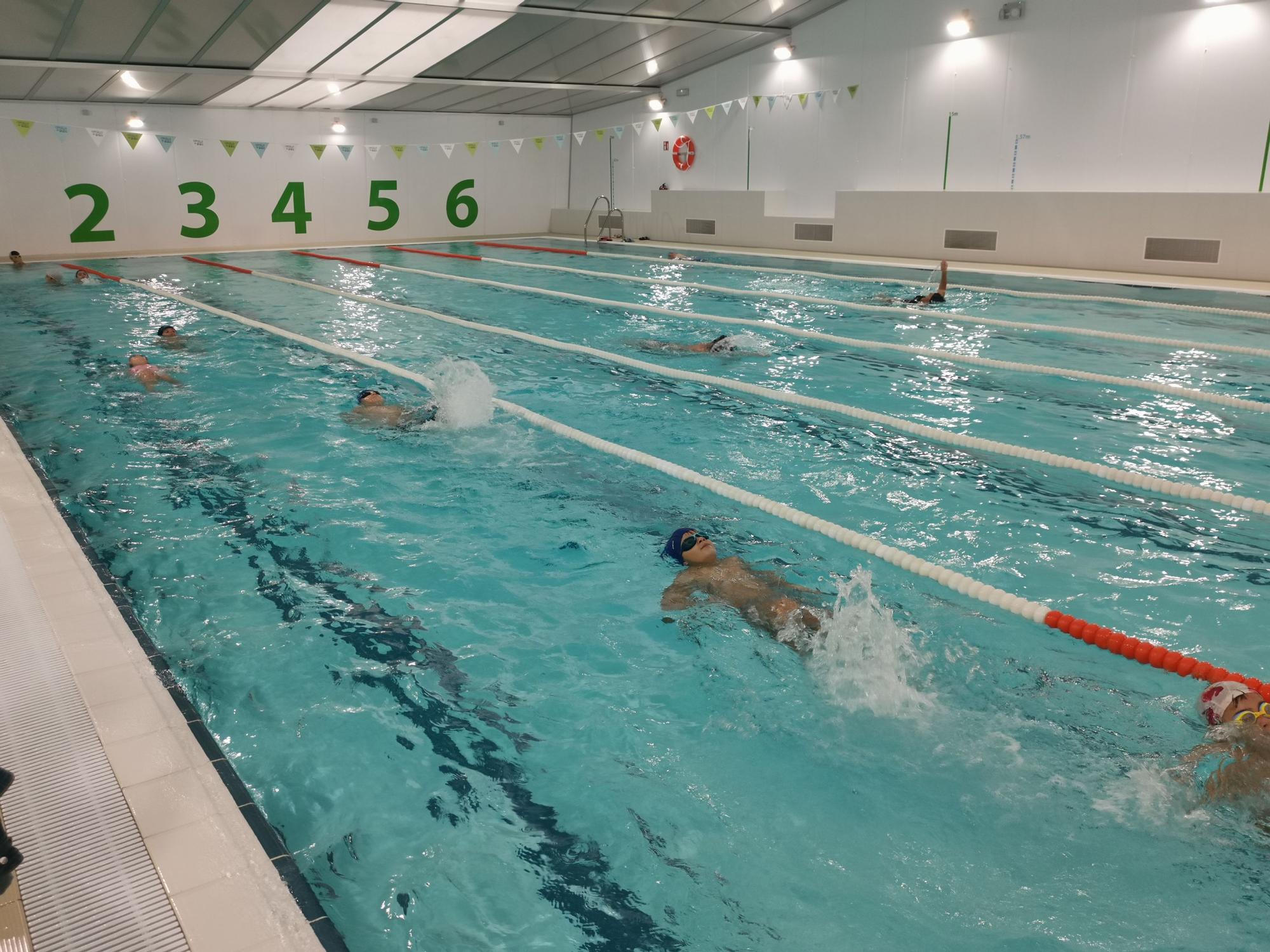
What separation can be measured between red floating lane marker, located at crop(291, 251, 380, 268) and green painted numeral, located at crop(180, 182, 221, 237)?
6.76ft

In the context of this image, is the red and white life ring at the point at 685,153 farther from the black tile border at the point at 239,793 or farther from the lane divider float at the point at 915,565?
the black tile border at the point at 239,793

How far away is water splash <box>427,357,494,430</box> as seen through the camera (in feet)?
19.5

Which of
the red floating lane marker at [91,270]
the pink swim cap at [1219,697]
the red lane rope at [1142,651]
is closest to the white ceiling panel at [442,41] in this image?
the red floating lane marker at [91,270]

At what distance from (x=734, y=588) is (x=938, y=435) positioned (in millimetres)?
2585

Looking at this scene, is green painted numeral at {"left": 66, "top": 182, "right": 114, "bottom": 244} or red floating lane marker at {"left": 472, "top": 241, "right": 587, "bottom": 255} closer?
green painted numeral at {"left": 66, "top": 182, "right": 114, "bottom": 244}

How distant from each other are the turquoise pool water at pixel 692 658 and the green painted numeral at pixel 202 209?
13.3 metres

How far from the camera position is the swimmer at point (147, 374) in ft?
23.0

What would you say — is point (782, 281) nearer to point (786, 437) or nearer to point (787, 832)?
point (786, 437)

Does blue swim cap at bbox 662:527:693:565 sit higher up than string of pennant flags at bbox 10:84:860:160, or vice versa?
string of pennant flags at bbox 10:84:860:160

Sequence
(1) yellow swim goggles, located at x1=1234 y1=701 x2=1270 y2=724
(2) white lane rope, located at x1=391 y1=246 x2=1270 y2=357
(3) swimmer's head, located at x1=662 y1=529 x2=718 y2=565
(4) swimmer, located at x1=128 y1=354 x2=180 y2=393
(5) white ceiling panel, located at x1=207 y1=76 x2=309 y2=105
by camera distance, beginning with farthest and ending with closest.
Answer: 1. (5) white ceiling panel, located at x1=207 y1=76 x2=309 y2=105
2. (2) white lane rope, located at x1=391 y1=246 x2=1270 y2=357
3. (4) swimmer, located at x1=128 y1=354 x2=180 y2=393
4. (3) swimmer's head, located at x1=662 y1=529 x2=718 y2=565
5. (1) yellow swim goggles, located at x1=1234 y1=701 x2=1270 y2=724

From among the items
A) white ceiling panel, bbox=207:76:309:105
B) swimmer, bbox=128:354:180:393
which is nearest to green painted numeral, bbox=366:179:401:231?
white ceiling panel, bbox=207:76:309:105

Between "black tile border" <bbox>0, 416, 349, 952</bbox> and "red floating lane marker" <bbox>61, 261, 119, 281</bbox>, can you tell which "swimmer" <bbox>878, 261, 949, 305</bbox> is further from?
"red floating lane marker" <bbox>61, 261, 119, 281</bbox>

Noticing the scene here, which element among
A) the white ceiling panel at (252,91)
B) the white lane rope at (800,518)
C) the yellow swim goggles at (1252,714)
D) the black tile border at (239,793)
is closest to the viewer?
the black tile border at (239,793)

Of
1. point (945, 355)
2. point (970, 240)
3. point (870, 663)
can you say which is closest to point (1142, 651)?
point (870, 663)
